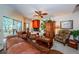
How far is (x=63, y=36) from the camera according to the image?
2170 millimetres

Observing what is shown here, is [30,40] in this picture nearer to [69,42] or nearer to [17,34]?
[17,34]

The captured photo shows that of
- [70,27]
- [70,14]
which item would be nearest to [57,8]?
[70,14]

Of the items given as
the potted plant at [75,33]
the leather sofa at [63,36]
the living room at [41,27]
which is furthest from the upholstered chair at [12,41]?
the potted plant at [75,33]

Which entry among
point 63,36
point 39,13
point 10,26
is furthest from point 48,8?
point 10,26

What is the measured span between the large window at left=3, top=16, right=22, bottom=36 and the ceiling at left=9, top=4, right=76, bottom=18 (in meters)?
0.22

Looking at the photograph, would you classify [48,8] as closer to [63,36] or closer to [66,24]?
[66,24]

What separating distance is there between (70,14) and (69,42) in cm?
49

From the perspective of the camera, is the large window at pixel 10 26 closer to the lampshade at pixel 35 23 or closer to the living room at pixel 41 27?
the living room at pixel 41 27

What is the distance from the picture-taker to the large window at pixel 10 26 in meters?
2.15

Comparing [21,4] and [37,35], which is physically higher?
[21,4]

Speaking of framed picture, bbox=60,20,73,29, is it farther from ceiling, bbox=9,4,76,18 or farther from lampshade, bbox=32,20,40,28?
lampshade, bbox=32,20,40,28

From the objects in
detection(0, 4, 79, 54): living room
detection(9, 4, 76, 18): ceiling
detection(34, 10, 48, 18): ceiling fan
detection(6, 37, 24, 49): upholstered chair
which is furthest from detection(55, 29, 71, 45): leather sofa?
detection(6, 37, 24, 49): upholstered chair
